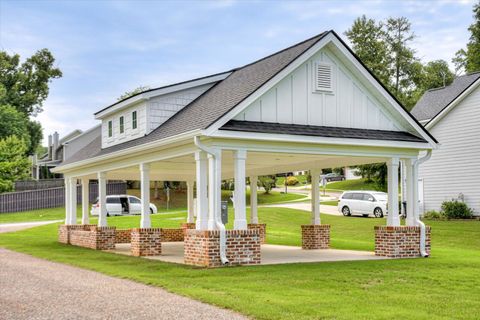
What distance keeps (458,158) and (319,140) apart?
18.6 metres

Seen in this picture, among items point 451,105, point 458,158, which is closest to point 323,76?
point 451,105

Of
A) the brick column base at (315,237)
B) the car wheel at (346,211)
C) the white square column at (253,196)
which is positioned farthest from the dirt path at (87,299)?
the car wheel at (346,211)

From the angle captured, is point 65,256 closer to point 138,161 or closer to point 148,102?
point 138,161

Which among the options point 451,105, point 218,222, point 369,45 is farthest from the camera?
point 369,45

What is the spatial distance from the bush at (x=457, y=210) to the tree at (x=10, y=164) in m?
21.5

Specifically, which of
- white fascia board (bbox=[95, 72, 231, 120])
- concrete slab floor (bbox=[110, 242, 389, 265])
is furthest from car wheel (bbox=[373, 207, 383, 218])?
white fascia board (bbox=[95, 72, 231, 120])

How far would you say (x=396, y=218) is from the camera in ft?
60.2

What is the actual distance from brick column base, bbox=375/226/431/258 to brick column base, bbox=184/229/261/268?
4262 millimetres

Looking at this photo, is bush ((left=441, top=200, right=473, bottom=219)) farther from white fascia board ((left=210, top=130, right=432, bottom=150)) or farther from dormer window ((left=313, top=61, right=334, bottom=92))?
dormer window ((left=313, top=61, right=334, bottom=92))

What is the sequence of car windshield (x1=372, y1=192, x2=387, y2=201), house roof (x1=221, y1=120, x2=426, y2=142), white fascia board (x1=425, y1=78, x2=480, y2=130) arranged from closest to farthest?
house roof (x1=221, y1=120, x2=426, y2=142), white fascia board (x1=425, y1=78, x2=480, y2=130), car windshield (x1=372, y1=192, x2=387, y2=201)

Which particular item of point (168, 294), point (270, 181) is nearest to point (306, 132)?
point (168, 294)

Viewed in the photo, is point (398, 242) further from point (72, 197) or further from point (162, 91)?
point (72, 197)

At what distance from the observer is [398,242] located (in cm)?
1819

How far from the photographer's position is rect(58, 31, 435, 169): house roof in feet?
54.9
